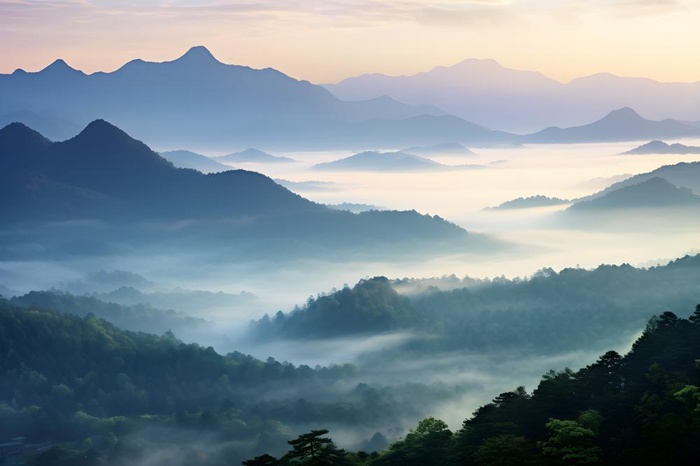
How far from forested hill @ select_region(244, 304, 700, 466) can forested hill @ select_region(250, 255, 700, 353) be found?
76224mm

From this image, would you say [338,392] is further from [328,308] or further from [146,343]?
[328,308]

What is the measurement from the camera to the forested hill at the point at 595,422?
4719cm

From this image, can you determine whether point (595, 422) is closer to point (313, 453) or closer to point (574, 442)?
point (574, 442)

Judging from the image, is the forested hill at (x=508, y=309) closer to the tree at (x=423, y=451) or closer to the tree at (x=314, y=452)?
the tree at (x=423, y=451)

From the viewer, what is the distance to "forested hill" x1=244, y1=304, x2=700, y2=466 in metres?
47.2

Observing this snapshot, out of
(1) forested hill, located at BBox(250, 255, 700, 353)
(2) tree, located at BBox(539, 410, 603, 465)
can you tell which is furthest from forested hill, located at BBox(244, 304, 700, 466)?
(1) forested hill, located at BBox(250, 255, 700, 353)

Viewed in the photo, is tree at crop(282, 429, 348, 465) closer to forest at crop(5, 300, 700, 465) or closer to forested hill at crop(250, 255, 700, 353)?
forest at crop(5, 300, 700, 465)

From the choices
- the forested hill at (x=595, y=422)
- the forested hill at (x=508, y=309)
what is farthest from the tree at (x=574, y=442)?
the forested hill at (x=508, y=309)

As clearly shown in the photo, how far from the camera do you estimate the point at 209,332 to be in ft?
547

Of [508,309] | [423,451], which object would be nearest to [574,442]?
[423,451]

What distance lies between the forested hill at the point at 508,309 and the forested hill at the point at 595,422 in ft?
250

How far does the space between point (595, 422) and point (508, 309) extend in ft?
342

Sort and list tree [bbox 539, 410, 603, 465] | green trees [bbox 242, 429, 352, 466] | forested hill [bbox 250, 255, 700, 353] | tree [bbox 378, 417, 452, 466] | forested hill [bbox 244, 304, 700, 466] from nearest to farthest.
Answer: forested hill [bbox 244, 304, 700, 466] < tree [bbox 539, 410, 603, 465] < green trees [bbox 242, 429, 352, 466] < tree [bbox 378, 417, 452, 466] < forested hill [bbox 250, 255, 700, 353]

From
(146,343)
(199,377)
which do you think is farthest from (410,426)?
(146,343)
